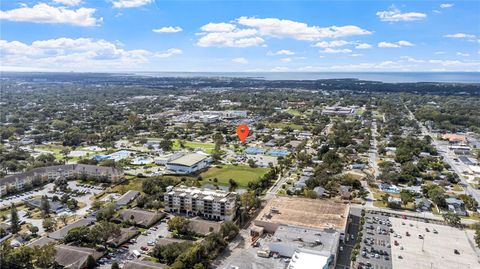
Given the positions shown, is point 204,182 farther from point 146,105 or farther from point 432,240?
point 146,105

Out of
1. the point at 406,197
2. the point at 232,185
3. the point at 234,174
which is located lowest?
the point at 234,174

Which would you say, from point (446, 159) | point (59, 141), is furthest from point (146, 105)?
point (446, 159)

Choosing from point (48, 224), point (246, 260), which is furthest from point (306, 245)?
point (48, 224)

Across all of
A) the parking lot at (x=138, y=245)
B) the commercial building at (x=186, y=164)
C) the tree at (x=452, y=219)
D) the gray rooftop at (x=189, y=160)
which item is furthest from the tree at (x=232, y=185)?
the tree at (x=452, y=219)

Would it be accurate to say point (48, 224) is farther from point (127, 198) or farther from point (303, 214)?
point (303, 214)

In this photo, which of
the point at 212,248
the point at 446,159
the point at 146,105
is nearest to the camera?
the point at 212,248

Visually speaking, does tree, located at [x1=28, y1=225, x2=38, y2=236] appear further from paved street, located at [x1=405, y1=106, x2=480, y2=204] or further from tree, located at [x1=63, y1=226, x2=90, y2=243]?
paved street, located at [x1=405, y1=106, x2=480, y2=204]
